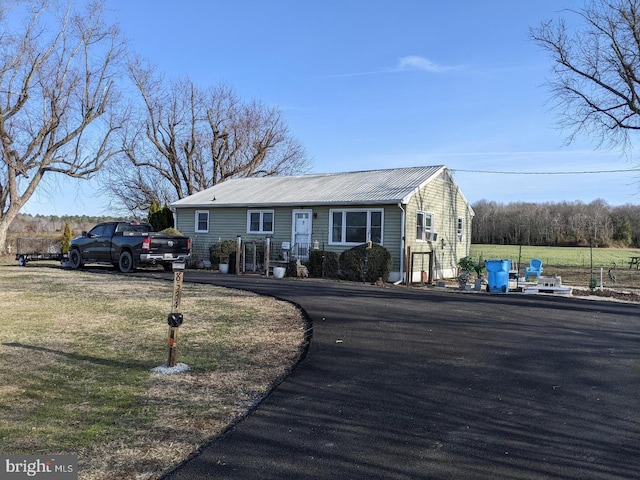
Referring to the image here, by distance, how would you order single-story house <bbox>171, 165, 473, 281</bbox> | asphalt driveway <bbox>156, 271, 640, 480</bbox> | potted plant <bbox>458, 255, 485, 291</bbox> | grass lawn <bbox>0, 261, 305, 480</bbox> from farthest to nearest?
single-story house <bbox>171, 165, 473, 281</bbox>, potted plant <bbox>458, 255, 485, 291</bbox>, grass lawn <bbox>0, 261, 305, 480</bbox>, asphalt driveway <bbox>156, 271, 640, 480</bbox>

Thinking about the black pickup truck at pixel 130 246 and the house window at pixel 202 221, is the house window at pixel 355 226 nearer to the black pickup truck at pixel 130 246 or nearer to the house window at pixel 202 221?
the black pickup truck at pixel 130 246

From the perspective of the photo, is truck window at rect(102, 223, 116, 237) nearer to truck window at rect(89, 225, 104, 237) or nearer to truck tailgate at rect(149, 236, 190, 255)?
truck window at rect(89, 225, 104, 237)

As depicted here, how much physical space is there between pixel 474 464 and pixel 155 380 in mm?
3418

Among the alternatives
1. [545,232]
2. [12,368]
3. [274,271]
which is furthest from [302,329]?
[545,232]

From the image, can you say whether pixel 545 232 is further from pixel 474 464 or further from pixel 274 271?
pixel 474 464

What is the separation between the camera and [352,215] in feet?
65.0

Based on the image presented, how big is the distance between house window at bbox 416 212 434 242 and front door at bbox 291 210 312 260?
421 cm

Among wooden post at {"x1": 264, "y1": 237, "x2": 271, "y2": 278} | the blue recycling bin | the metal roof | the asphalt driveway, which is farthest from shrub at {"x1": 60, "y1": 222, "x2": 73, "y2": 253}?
the asphalt driveway

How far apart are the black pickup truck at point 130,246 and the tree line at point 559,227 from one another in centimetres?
4571

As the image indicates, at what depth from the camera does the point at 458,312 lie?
1023 centimetres

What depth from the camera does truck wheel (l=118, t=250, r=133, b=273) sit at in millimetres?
18500

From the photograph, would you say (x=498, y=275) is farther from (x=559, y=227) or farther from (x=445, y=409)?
(x=559, y=227)

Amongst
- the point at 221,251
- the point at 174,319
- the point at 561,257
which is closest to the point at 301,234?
the point at 221,251

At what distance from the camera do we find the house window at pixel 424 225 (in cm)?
1986
